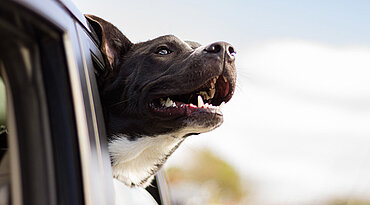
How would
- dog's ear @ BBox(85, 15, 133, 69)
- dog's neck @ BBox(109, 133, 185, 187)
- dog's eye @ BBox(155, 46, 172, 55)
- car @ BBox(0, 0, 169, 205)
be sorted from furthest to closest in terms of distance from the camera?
dog's eye @ BBox(155, 46, 172, 55) → dog's neck @ BBox(109, 133, 185, 187) → dog's ear @ BBox(85, 15, 133, 69) → car @ BBox(0, 0, 169, 205)

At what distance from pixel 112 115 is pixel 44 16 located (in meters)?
1.68

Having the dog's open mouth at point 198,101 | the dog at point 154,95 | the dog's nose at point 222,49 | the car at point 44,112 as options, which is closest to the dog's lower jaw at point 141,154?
the dog at point 154,95

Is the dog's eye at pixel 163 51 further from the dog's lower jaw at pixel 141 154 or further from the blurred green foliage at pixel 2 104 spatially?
the blurred green foliage at pixel 2 104

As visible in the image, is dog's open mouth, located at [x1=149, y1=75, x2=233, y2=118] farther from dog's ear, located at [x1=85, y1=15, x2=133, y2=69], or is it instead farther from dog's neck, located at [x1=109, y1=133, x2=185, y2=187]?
dog's ear, located at [x1=85, y1=15, x2=133, y2=69]

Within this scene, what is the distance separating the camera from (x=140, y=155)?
3.32m

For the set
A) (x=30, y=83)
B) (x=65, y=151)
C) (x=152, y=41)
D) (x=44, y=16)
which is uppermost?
(x=152, y=41)

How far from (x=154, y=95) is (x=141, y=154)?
390 mm

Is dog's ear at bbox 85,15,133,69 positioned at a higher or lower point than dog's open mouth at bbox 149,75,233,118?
higher

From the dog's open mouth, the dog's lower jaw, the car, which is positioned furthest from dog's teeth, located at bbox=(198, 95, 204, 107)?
the car

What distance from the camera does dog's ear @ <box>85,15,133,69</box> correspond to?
116 inches

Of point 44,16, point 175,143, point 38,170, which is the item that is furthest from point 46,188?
point 175,143

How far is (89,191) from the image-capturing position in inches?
65.0

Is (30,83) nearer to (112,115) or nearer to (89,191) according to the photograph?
(89,191)

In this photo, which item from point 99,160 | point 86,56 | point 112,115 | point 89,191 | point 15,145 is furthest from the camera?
point 112,115
